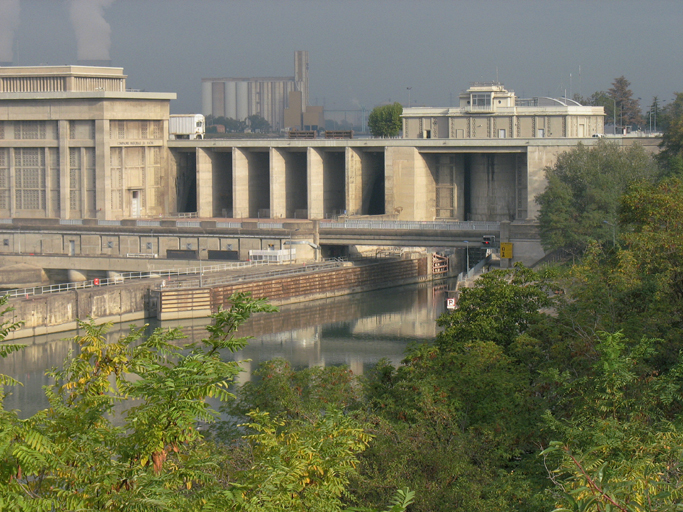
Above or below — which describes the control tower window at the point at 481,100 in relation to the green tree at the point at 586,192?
above

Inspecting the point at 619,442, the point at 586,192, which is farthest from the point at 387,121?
the point at 619,442

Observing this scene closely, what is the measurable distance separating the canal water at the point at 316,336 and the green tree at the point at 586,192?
30.8ft

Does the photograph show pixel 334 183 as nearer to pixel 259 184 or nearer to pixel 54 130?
pixel 259 184

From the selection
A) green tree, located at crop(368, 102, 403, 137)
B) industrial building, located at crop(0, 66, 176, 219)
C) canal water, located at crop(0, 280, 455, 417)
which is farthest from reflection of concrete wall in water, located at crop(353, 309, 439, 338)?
green tree, located at crop(368, 102, 403, 137)

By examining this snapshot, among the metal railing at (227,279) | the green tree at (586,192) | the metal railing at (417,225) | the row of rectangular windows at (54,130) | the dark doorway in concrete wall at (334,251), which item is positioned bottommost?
the metal railing at (227,279)

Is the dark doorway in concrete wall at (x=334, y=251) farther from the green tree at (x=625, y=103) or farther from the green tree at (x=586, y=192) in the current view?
the green tree at (x=625, y=103)

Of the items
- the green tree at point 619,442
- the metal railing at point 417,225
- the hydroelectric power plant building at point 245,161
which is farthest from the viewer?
the hydroelectric power plant building at point 245,161

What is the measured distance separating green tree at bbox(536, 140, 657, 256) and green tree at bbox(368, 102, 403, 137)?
196 feet

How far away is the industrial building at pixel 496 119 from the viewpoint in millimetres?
84625

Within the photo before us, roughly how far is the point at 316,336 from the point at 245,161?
3615 cm

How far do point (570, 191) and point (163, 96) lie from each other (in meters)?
37.8

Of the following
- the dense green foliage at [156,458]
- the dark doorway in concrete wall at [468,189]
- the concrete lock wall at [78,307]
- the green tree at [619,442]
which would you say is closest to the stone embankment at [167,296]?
the concrete lock wall at [78,307]

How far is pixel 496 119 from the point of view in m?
86.4

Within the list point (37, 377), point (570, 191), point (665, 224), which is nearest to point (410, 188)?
point (570, 191)
